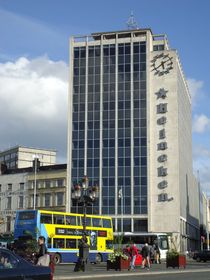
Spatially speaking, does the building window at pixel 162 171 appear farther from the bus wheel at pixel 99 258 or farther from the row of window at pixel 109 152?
the bus wheel at pixel 99 258

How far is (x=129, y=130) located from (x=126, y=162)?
581 cm

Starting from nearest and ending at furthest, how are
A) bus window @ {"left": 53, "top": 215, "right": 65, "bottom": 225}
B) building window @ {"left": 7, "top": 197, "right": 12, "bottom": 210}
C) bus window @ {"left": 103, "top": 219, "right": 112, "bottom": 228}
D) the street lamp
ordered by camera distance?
1. the street lamp
2. bus window @ {"left": 53, "top": 215, "right": 65, "bottom": 225}
3. bus window @ {"left": 103, "top": 219, "right": 112, "bottom": 228}
4. building window @ {"left": 7, "top": 197, "right": 12, "bottom": 210}

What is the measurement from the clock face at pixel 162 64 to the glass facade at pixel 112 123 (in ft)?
6.78

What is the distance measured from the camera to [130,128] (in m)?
92.2

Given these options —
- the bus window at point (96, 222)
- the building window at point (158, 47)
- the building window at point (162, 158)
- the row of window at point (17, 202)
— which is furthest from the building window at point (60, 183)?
the bus window at point (96, 222)

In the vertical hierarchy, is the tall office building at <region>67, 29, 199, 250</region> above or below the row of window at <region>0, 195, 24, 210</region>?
above

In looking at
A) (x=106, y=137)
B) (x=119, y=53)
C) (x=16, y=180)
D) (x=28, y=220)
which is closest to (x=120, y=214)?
(x=106, y=137)

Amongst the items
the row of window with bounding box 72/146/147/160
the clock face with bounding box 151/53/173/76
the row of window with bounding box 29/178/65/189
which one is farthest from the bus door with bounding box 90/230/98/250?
the clock face with bounding box 151/53/173/76

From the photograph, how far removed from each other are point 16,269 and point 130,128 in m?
79.7

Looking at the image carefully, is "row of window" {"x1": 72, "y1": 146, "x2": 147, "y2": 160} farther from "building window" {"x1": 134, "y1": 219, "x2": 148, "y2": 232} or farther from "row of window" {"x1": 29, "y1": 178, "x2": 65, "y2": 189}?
"building window" {"x1": 134, "y1": 219, "x2": 148, "y2": 232}

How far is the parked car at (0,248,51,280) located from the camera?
12.7 m

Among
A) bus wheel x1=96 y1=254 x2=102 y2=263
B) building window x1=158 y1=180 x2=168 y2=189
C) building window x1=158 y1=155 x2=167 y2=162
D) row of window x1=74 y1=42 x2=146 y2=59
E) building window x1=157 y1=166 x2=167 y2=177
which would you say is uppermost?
row of window x1=74 y1=42 x2=146 y2=59

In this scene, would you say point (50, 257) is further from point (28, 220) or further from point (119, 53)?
point (119, 53)

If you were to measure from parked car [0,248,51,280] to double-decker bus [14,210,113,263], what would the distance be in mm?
27207
